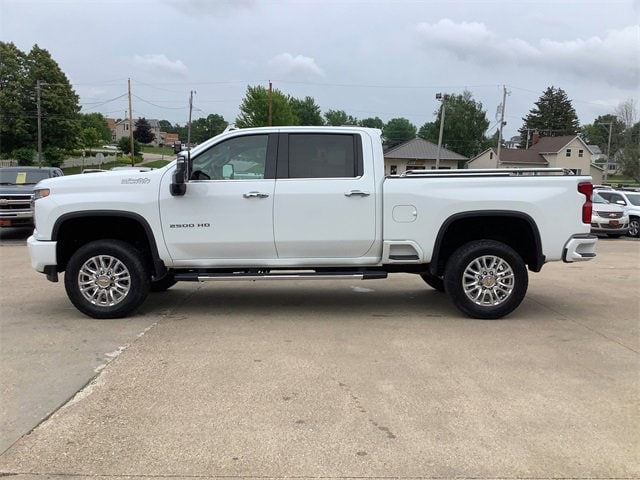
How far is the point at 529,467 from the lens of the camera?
3186 millimetres

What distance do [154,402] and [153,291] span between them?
154 inches

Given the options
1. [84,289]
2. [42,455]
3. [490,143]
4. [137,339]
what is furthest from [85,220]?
[490,143]

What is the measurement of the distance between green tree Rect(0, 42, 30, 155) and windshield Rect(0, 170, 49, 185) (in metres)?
40.7

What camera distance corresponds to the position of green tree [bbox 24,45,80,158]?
52.3 metres

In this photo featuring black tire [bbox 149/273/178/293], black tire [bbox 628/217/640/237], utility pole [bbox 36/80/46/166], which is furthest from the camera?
utility pole [bbox 36/80/46/166]

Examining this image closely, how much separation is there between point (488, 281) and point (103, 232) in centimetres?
447

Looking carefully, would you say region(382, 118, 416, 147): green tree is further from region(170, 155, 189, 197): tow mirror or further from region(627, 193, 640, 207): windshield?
region(170, 155, 189, 197): tow mirror

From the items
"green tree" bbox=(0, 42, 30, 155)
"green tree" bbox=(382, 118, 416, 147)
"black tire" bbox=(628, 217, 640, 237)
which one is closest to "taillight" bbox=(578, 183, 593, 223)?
"black tire" bbox=(628, 217, 640, 237)

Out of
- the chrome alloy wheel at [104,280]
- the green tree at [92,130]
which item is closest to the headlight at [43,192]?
the chrome alloy wheel at [104,280]

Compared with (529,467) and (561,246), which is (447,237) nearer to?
(561,246)

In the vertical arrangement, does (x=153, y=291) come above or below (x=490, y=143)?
below

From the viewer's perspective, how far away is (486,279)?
620 centimetres

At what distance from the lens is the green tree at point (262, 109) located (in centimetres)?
5506

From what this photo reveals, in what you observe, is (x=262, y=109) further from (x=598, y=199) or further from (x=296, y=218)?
(x=296, y=218)
